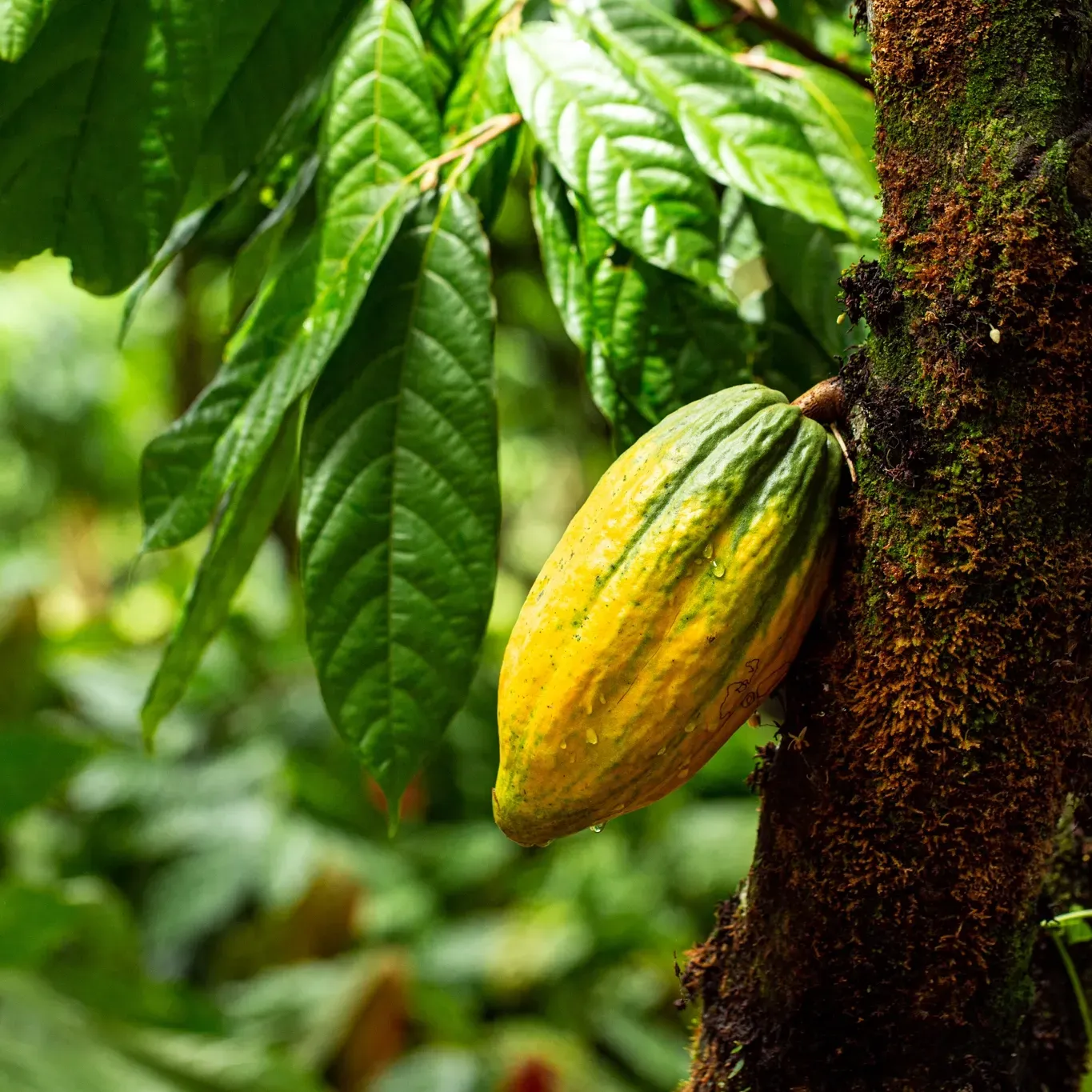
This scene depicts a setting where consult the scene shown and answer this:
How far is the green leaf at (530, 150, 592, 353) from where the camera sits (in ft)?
3.13

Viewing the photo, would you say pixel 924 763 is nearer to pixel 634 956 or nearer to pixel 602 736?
pixel 602 736

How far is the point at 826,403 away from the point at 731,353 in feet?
0.78

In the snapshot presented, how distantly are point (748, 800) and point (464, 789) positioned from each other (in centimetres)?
96

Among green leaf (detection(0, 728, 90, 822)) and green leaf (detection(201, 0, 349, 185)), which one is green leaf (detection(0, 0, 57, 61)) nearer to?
green leaf (detection(201, 0, 349, 185))

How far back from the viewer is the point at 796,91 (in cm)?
107

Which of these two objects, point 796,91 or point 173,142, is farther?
point 796,91

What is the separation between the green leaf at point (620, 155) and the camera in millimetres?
879

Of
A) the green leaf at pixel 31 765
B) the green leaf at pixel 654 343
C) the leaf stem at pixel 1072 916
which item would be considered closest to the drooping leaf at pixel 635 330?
the green leaf at pixel 654 343

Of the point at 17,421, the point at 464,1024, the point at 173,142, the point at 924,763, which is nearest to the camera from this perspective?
the point at 924,763

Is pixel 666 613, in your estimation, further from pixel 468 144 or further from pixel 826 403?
pixel 468 144

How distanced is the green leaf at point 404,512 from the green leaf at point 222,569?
8 cm

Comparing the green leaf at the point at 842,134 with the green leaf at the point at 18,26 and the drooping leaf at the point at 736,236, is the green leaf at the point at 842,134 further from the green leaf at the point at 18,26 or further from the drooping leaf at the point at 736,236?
the green leaf at the point at 18,26

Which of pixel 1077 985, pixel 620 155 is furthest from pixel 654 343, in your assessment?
pixel 1077 985

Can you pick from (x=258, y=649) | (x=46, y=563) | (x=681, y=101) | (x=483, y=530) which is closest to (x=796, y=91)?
(x=681, y=101)
